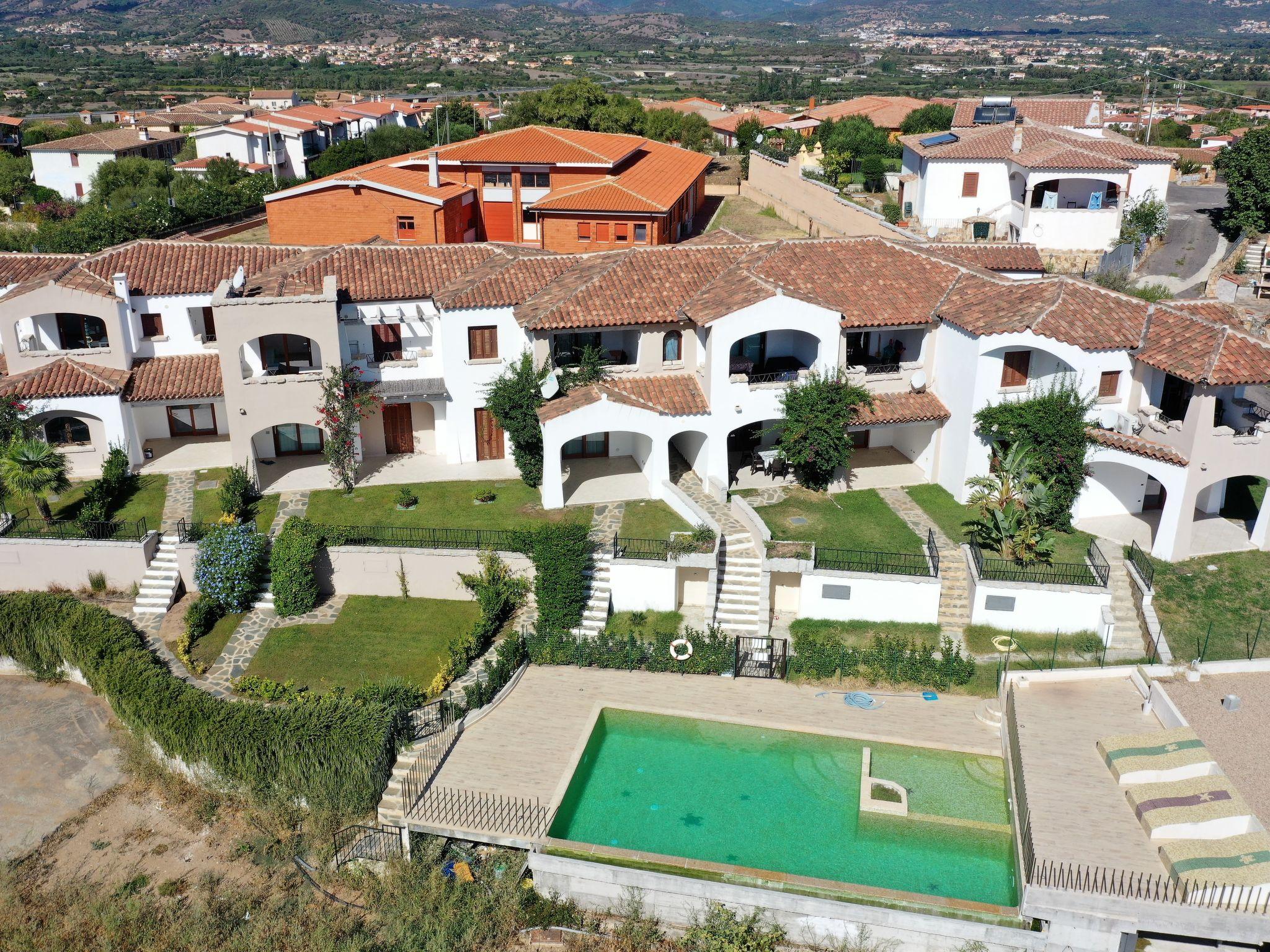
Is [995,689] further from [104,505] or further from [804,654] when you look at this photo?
[104,505]

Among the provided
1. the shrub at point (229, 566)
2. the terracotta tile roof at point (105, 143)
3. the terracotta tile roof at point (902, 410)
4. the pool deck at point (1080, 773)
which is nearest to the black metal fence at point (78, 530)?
the shrub at point (229, 566)

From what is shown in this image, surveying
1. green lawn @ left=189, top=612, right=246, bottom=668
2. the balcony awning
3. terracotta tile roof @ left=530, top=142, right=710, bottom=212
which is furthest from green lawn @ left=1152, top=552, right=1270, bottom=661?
terracotta tile roof @ left=530, top=142, right=710, bottom=212

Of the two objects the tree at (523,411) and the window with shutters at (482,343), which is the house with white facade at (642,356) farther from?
the tree at (523,411)

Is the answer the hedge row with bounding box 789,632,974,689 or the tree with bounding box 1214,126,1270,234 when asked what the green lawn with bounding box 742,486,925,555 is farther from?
the tree with bounding box 1214,126,1270,234

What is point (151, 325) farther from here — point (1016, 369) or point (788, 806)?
point (1016, 369)

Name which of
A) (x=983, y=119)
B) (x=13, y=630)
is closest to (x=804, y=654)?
(x=13, y=630)

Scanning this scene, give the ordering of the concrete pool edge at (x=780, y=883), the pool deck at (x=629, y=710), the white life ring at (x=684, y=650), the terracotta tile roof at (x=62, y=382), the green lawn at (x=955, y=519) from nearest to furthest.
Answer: the concrete pool edge at (x=780, y=883), the pool deck at (x=629, y=710), the white life ring at (x=684, y=650), the green lawn at (x=955, y=519), the terracotta tile roof at (x=62, y=382)

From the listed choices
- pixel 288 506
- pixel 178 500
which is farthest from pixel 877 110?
pixel 178 500
